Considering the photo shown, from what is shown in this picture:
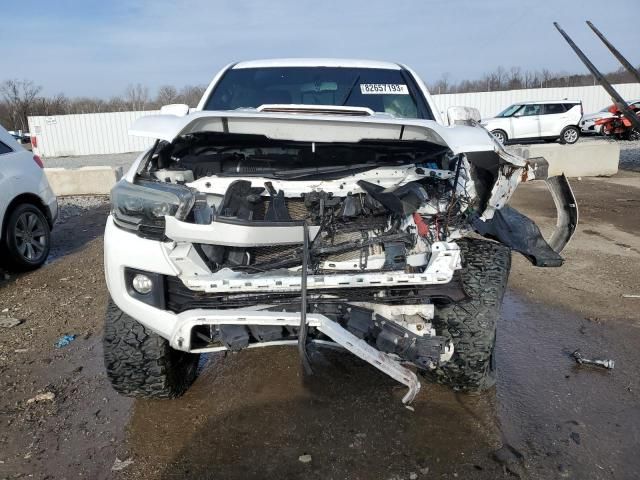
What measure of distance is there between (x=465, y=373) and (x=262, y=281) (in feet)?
3.90

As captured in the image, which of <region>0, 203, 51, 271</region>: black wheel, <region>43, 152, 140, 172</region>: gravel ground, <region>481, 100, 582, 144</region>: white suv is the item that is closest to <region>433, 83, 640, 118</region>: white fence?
<region>481, 100, 582, 144</region>: white suv

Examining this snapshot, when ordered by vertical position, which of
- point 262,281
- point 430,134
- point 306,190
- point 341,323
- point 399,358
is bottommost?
point 399,358

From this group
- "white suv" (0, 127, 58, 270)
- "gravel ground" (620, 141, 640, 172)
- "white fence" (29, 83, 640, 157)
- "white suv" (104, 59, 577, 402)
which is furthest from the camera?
"white fence" (29, 83, 640, 157)

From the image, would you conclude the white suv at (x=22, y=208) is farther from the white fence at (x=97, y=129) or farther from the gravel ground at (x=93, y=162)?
the white fence at (x=97, y=129)

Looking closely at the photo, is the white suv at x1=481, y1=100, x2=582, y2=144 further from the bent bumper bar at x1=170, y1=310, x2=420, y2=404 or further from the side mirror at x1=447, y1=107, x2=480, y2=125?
the bent bumper bar at x1=170, y1=310, x2=420, y2=404

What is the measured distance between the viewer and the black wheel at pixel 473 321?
8.32 feet

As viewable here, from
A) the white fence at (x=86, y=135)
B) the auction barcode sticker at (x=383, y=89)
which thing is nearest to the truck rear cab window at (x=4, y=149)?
the auction barcode sticker at (x=383, y=89)

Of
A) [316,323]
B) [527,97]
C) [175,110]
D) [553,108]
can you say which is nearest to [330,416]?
[316,323]

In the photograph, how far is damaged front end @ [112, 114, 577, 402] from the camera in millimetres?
2252

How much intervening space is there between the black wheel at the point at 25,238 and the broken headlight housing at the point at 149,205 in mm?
3422

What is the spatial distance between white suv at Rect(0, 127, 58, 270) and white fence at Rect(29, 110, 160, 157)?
68.0ft

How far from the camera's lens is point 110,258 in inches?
95.8

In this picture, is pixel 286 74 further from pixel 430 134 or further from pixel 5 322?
pixel 5 322

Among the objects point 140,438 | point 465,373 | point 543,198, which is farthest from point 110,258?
point 543,198
